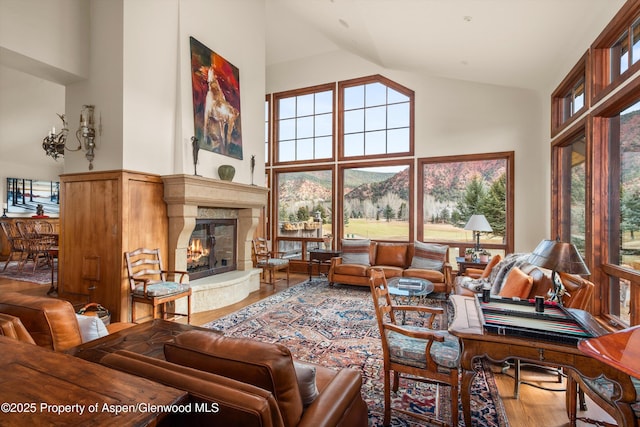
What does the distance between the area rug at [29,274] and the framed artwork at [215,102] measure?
151 inches

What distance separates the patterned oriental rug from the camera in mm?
2188

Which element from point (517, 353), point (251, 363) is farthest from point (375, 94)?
point (251, 363)

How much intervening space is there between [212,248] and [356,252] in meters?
2.61

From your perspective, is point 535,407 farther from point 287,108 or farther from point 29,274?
point 29,274

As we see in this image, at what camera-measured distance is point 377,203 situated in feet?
21.8

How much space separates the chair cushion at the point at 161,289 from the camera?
3.51 m

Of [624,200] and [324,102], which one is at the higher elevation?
[324,102]

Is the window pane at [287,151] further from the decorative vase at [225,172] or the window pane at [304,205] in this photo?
the decorative vase at [225,172]

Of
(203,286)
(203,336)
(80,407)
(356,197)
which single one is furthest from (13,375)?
(356,197)

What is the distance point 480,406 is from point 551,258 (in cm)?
114

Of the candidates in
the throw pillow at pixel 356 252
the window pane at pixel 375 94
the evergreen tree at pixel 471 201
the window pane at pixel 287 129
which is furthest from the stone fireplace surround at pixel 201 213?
the evergreen tree at pixel 471 201

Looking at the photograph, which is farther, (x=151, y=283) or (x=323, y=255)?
(x=323, y=255)

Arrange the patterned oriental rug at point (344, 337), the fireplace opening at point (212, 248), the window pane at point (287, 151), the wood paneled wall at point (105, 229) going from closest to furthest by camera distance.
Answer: the patterned oriental rug at point (344, 337), the wood paneled wall at point (105, 229), the fireplace opening at point (212, 248), the window pane at point (287, 151)

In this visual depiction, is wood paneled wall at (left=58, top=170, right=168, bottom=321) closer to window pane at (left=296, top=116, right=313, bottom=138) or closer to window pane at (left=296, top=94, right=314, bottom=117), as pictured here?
window pane at (left=296, top=116, right=313, bottom=138)
